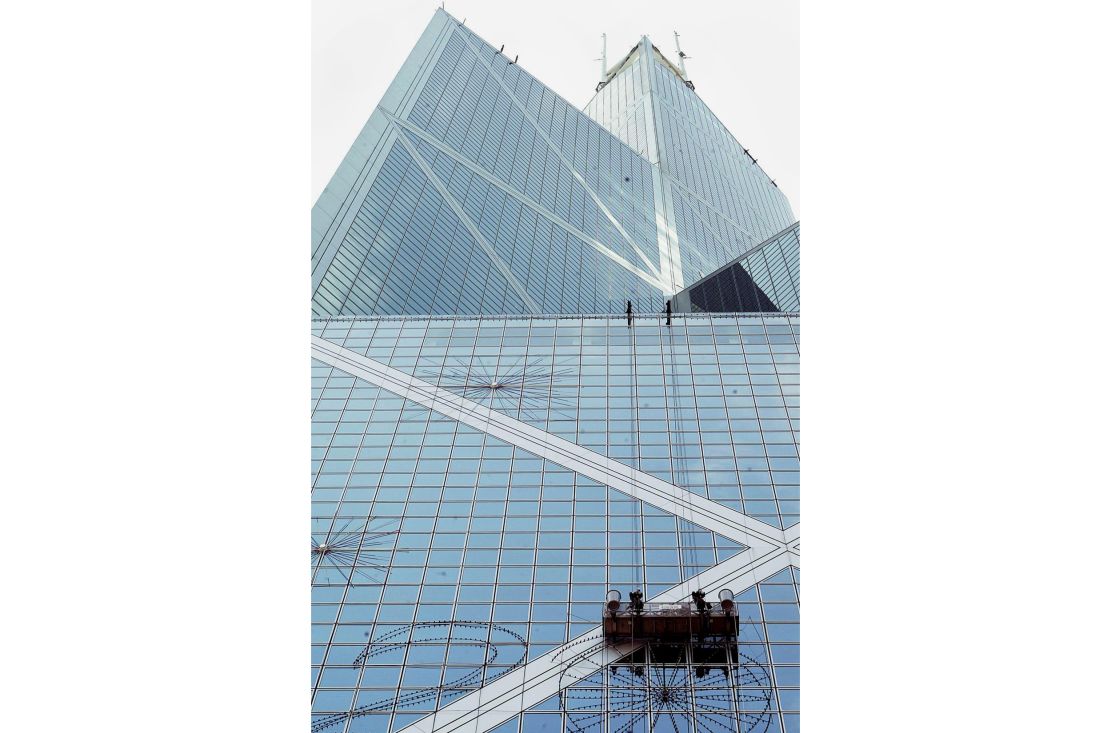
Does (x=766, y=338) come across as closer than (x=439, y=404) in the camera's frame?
No

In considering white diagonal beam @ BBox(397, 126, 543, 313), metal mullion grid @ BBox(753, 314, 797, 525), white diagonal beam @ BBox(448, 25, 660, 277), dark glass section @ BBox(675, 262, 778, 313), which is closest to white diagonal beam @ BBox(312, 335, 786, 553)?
metal mullion grid @ BBox(753, 314, 797, 525)

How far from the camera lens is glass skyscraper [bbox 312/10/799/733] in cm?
2669

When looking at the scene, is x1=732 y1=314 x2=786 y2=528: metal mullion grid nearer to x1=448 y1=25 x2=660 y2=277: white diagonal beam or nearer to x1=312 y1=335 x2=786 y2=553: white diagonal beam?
x1=312 y1=335 x2=786 y2=553: white diagonal beam

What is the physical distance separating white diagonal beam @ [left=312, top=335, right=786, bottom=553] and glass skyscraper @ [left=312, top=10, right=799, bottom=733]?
0.08 metres

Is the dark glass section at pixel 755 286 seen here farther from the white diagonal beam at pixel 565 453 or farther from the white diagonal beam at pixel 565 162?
the white diagonal beam at pixel 565 162

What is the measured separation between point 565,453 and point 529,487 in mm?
2246

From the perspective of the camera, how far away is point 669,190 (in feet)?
350

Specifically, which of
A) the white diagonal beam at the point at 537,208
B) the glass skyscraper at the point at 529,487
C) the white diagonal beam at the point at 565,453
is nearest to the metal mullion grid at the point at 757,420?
the glass skyscraper at the point at 529,487

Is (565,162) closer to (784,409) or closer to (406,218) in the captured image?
(406,218)

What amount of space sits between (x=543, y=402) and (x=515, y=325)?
7004 mm

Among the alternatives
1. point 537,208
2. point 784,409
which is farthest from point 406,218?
point 784,409

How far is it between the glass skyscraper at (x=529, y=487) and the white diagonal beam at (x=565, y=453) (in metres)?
0.08
